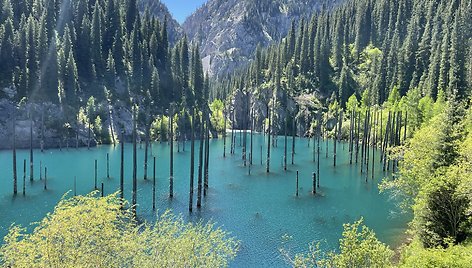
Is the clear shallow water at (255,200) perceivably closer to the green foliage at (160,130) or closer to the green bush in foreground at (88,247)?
the green bush in foreground at (88,247)

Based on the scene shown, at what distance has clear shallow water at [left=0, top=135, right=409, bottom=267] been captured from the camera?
48303 mm

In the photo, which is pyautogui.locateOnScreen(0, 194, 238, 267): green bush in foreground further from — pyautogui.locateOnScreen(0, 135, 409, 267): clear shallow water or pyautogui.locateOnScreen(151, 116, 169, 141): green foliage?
pyautogui.locateOnScreen(151, 116, 169, 141): green foliage

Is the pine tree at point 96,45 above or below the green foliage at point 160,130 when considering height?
above

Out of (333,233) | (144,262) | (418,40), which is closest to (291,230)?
(333,233)

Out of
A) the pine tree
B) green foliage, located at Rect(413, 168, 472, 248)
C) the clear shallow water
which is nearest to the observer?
green foliage, located at Rect(413, 168, 472, 248)

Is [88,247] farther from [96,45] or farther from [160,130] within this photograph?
Result: [96,45]

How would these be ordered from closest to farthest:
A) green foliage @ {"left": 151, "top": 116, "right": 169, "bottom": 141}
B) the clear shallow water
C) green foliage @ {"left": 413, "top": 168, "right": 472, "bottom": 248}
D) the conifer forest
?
the conifer forest → green foliage @ {"left": 413, "top": 168, "right": 472, "bottom": 248} → the clear shallow water → green foliage @ {"left": 151, "top": 116, "right": 169, "bottom": 141}

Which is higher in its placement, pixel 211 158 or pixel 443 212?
pixel 443 212

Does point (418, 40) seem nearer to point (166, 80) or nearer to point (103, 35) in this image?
point (166, 80)

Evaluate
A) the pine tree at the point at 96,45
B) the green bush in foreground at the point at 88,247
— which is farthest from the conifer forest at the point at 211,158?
the pine tree at the point at 96,45

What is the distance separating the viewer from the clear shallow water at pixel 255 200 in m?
48.3

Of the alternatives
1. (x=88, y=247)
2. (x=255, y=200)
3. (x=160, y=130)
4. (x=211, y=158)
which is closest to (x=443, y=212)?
(x=88, y=247)

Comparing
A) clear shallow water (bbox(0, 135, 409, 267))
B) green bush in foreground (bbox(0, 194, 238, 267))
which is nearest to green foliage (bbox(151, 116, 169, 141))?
clear shallow water (bbox(0, 135, 409, 267))

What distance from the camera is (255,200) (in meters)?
65.3
